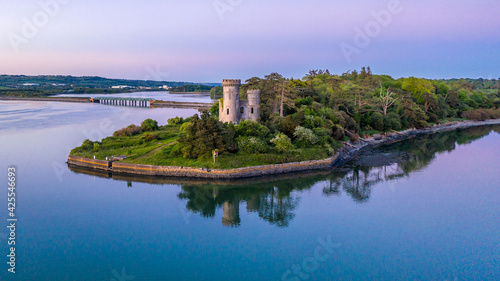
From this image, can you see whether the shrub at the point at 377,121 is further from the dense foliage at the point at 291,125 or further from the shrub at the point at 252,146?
the shrub at the point at 252,146

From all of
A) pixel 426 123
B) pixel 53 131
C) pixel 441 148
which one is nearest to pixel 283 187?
pixel 441 148

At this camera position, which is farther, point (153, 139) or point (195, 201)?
point (153, 139)

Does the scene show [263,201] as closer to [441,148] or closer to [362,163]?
[362,163]

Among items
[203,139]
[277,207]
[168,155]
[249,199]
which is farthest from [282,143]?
[168,155]

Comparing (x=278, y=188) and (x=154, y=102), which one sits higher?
(x=154, y=102)

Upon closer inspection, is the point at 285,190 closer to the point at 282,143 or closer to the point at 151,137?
the point at 282,143
